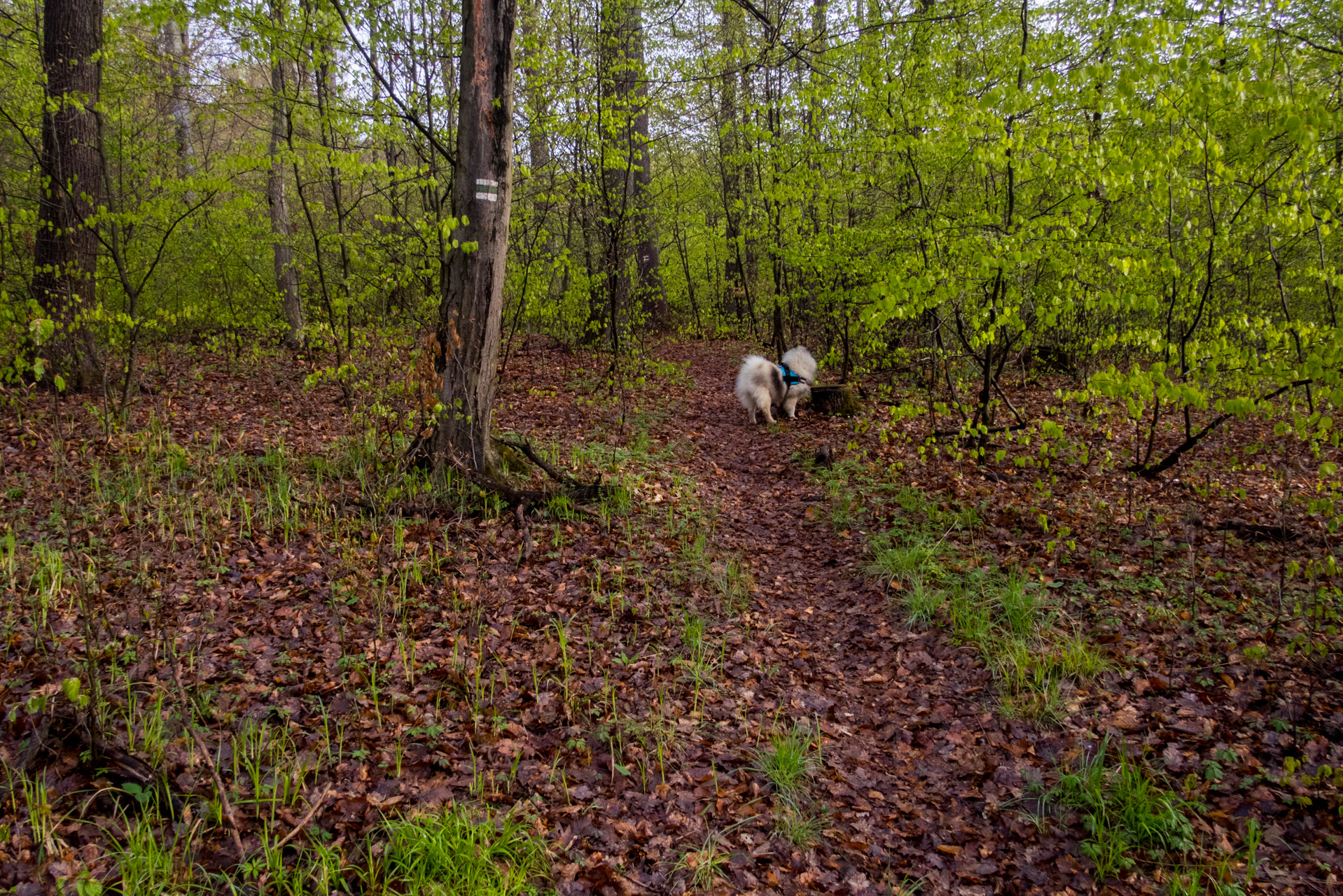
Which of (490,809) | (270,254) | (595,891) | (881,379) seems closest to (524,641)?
(490,809)

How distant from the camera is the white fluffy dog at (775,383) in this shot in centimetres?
1009

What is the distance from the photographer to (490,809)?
2.93 m

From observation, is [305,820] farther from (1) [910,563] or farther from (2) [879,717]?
(1) [910,563]

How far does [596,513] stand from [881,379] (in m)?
7.98

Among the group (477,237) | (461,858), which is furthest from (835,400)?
(461,858)

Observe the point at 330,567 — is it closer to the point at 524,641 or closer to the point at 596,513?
the point at 524,641

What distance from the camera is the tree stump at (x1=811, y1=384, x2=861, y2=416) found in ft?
34.9

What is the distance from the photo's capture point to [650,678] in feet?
13.8

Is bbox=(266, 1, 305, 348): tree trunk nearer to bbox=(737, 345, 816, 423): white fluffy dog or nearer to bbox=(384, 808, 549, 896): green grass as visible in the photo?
bbox=(737, 345, 816, 423): white fluffy dog

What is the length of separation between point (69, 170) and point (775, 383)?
9.02m

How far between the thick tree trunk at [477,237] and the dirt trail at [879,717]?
2599 mm

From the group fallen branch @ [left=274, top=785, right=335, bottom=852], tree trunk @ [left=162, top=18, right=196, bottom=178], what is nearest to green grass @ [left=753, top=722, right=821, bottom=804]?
fallen branch @ [left=274, top=785, right=335, bottom=852]

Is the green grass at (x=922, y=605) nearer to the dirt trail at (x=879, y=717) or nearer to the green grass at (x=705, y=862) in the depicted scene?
the dirt trail at (x=879, y=717)

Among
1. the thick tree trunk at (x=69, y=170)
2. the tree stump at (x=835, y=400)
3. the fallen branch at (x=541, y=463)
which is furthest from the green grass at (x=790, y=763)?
the thick tree trunk at (x=69, y=170)
